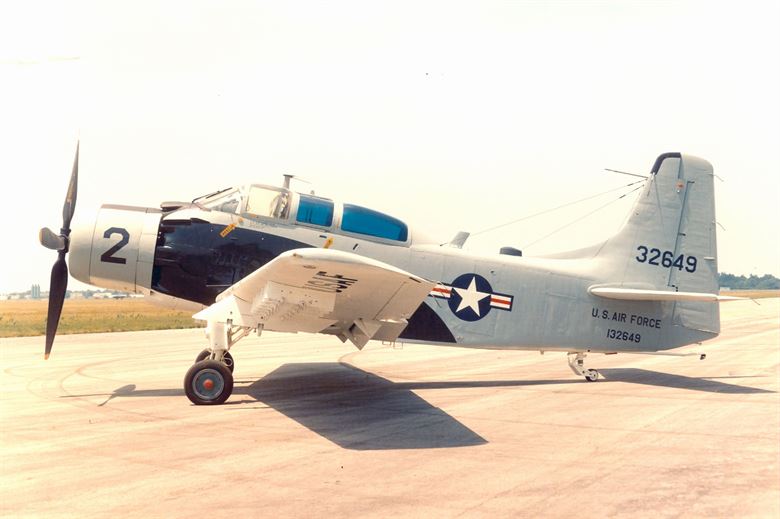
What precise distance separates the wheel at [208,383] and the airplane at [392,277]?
15mm

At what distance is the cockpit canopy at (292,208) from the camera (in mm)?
10125

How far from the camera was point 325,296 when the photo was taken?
796 centimetres

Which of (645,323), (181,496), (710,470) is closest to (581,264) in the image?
(645,323)

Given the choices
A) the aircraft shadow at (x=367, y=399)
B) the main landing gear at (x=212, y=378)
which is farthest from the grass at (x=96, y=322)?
the aircraft shadow at (x=367, y=399)

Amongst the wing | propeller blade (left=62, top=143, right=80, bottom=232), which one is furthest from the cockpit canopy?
propeller blade (left=62, top=143, right=80, bottom=232)

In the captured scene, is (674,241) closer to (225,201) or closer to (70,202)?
(225,201)

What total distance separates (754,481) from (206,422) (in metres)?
6.06

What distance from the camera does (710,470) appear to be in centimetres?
582

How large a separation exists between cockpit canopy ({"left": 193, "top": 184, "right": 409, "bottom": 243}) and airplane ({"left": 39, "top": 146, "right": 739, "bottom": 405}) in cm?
2

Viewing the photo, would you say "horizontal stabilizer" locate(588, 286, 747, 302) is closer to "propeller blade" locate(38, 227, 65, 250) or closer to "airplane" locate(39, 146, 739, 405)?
"airplane" locate(39, 146, 739, 405)

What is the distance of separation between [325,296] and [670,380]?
7.83 metres

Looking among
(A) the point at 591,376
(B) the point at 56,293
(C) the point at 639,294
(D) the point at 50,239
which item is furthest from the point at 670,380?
(D) the point at 50,239

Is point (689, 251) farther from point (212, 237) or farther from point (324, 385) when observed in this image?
point (212, 237)

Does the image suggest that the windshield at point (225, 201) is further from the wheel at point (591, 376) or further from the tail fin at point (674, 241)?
the wheel at point (591, 376)
